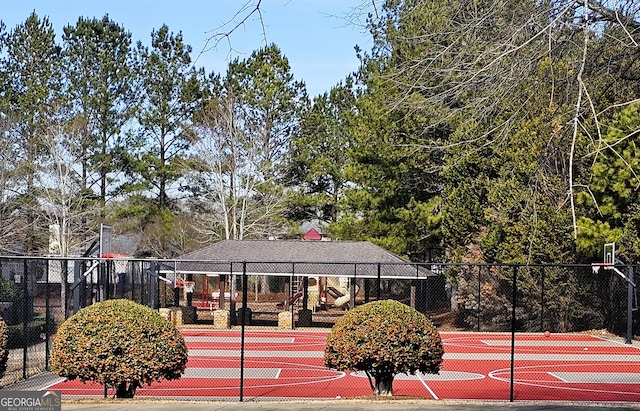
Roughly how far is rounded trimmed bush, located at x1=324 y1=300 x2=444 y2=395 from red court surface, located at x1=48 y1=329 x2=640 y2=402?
129 inches

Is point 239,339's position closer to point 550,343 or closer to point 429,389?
point 550,343

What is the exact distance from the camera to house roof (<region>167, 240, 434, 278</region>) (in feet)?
124

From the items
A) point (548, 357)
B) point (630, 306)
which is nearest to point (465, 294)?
point (630, 306)

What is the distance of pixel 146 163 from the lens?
182 feet

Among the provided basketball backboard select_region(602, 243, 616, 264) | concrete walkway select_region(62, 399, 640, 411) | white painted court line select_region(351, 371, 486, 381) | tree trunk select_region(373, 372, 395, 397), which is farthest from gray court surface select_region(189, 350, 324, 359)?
concrete walkway select_region(62, 399, 640, 411)

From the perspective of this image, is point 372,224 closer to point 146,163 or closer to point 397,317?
point 146,163

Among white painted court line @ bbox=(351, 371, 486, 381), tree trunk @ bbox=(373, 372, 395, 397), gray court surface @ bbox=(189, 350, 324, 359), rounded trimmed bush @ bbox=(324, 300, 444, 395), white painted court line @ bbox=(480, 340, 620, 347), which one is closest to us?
rounded trimmed bush @ bbox=(324, 300, 444, 395)

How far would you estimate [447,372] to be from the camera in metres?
23.5

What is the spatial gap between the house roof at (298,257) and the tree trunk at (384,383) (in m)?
20.7

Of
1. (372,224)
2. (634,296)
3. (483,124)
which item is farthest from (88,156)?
(483,124)

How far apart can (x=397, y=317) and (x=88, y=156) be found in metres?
41.3

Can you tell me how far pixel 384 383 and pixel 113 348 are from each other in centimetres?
446

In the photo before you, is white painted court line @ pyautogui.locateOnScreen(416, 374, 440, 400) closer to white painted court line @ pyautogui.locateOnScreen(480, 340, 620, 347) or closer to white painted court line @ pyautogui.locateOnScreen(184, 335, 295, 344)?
white painted court line @ pyautogui.locateOnScreen(480, 340, 620, 347)

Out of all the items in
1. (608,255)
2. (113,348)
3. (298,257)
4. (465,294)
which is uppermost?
(608,255)
